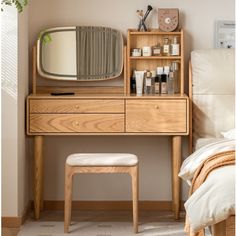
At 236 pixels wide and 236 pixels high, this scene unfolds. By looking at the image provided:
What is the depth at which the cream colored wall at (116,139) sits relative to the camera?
484 centimetres

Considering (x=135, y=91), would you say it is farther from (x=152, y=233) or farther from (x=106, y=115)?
(x=152, y=233)

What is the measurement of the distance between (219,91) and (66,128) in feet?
3.71

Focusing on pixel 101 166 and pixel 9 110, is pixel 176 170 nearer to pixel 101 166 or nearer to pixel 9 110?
pixel 101 166

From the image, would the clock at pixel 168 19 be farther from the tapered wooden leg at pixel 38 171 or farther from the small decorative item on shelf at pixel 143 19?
the tapered wooden leg at pixel 38 171

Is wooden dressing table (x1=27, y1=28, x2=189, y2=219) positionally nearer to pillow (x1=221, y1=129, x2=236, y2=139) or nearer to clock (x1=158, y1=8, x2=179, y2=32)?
pillow (x1=221, y1=129, x2=236, y2=139)

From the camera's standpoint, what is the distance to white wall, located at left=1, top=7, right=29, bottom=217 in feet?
13.9

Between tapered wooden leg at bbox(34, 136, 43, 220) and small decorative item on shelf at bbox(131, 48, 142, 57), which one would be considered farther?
small decorative item on shelf at bbox(131, 48, 142, 57)

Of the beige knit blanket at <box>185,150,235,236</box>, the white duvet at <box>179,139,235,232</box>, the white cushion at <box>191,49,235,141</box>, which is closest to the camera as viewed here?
the white duvet at <box>179,139,235,232</box>

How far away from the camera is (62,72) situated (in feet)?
15.9

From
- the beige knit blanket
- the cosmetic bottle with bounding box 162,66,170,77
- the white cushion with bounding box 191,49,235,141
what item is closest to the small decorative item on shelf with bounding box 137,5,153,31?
the cosmetic bottle with bounding box 162,66,170,77

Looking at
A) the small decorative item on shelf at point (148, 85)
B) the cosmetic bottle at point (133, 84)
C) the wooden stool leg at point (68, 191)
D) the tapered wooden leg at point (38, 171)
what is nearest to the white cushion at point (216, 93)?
the small decorative item on shelf at point (148, 85)

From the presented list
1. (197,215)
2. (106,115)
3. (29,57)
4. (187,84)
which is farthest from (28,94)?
(197,215)

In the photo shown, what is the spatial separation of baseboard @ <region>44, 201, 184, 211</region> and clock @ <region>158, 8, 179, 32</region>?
4.31 ft

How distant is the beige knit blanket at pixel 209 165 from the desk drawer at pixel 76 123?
0.97 m
